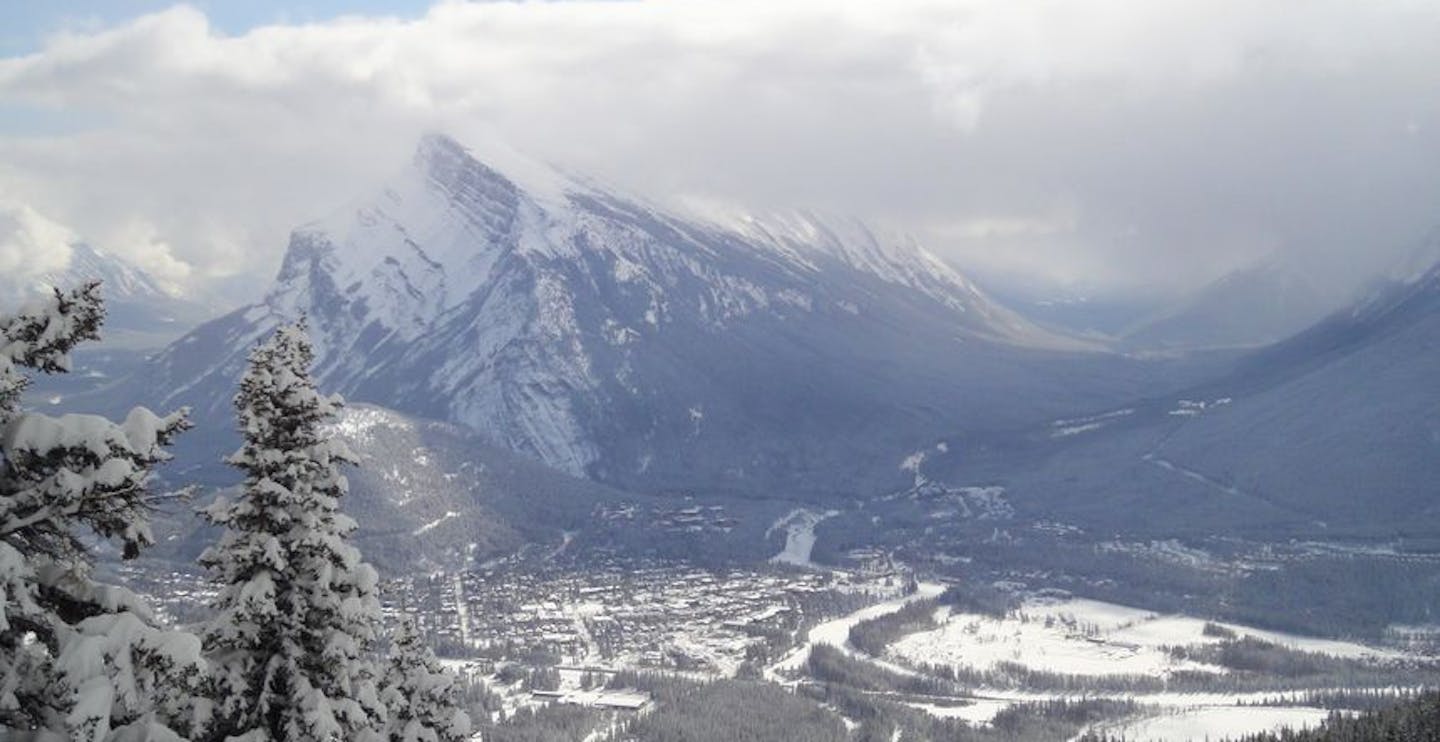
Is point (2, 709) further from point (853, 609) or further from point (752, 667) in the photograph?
point (853, 609)

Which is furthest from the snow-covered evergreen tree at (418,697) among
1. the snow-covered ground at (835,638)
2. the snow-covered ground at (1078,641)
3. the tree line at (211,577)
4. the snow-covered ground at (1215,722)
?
the snow-covered ground at (1078,641)

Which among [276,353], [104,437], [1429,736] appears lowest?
[1429,736]

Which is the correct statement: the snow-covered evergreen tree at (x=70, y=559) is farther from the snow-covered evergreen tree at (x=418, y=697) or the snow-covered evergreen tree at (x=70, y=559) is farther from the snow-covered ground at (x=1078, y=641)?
the snow-covered ground at (x=1078, y=641)

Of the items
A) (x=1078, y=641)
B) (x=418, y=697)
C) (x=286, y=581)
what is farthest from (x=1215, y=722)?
(x=286, y=581)

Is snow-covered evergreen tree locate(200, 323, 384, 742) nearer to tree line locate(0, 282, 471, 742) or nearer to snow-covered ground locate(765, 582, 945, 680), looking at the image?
tree line locate(0, 282, 471, 742)

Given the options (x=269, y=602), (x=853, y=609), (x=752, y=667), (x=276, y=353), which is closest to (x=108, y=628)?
(x=269, y=602)

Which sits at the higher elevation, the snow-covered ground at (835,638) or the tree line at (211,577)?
the tree line at (211,577)
